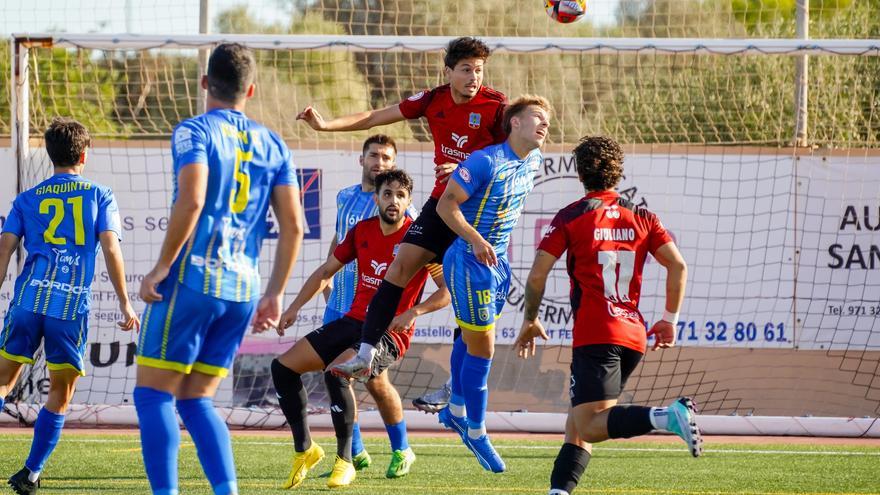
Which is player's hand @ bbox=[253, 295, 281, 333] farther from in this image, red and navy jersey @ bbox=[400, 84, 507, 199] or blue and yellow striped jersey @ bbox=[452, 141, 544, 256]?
red and navy jersey @ bbox=[400, 84, 507, 199]

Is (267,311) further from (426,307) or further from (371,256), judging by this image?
(371,256)

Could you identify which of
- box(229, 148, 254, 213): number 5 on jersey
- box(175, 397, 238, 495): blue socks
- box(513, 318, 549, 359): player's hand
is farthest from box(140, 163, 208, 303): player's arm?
box(513, 318, 549, 359): player's hand

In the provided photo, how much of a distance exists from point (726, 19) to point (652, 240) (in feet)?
42.8

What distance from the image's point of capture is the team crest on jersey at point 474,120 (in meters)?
7.38

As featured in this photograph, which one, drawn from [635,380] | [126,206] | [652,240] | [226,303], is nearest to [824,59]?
[635,380]

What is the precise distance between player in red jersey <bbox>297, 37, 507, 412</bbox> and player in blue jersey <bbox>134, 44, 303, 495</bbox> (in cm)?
207

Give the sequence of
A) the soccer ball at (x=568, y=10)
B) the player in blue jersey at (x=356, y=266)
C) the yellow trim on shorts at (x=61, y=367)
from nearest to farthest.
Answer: the yellow trim on shorts at (x=61, y=367), the player in blue jersey at (x=356, y=266), the soccer ball at (x=568, y=10)

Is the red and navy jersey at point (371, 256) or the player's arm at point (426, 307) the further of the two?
the red and navy jersey at point (371, 256)

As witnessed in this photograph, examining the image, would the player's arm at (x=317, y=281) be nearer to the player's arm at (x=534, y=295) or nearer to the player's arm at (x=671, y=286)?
the player's arm at (x=534, y=295)

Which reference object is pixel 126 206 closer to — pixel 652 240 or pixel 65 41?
pixel 65 41

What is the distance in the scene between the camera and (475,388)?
7.34m

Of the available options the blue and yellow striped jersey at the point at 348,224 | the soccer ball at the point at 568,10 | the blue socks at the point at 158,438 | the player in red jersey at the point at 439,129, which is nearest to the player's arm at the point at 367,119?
the player in red jersey at the point at 439,129

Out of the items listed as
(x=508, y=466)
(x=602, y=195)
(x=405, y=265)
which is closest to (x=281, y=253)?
(x=602, y=195)

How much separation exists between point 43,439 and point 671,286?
11.8 feet
